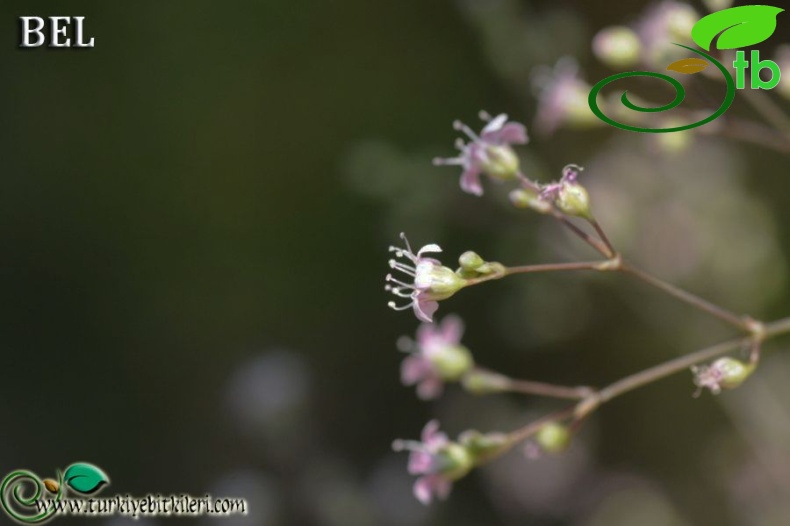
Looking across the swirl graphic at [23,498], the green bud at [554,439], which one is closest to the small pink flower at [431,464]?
the green bud at [554,439]

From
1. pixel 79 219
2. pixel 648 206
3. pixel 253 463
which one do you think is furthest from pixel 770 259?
pixel 79 219

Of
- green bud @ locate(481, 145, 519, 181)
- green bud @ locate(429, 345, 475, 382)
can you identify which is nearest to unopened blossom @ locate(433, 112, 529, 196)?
green bud @ locate(481, 145, 519, 181)

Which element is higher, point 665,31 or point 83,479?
point 665,31

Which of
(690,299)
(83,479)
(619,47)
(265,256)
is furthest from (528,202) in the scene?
(265,256)

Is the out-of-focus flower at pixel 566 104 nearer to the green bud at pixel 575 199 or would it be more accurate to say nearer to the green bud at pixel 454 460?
the green bud at pixel 575 199

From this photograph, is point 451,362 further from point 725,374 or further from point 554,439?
point 725,374
